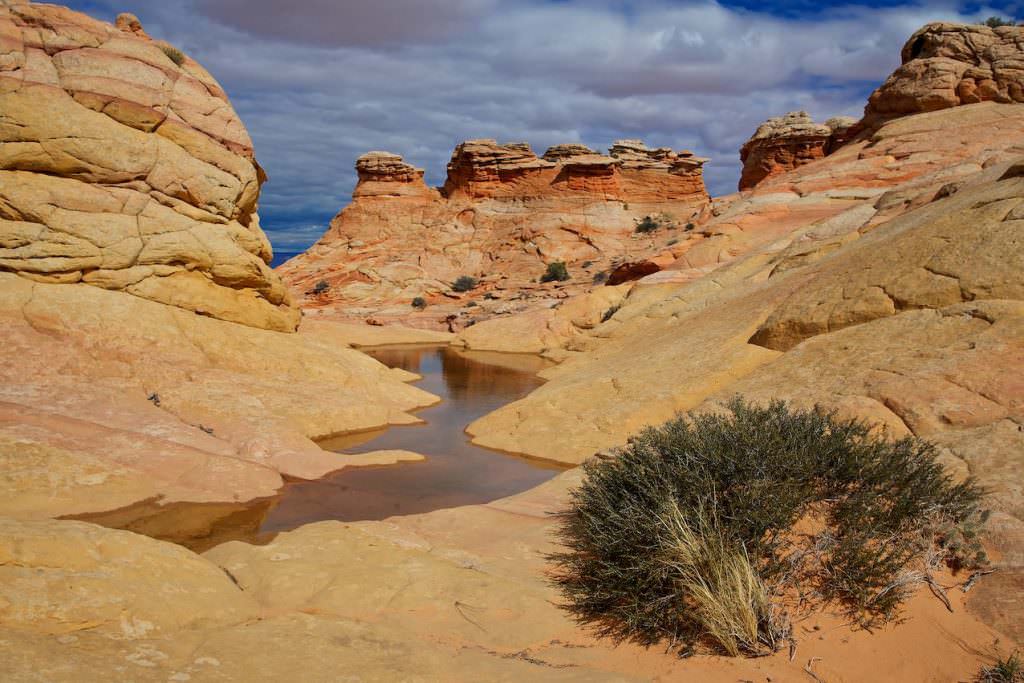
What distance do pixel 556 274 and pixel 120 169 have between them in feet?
106

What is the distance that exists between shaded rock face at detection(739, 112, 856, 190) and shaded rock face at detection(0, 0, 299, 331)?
4248 cm

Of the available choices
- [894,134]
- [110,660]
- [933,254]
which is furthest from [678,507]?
[894,134]

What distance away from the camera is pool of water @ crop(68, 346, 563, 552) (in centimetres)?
747

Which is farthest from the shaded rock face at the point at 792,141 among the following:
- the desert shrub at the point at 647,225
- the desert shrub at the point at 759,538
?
the desert shrub at the point at 759,538

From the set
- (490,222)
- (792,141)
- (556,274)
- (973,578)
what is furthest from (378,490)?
(792,141)

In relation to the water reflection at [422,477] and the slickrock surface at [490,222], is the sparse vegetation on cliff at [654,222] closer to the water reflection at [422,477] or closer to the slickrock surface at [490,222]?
the slickrock surface at [490,222]

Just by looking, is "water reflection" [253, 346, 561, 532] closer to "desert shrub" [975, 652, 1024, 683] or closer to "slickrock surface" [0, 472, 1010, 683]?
"slickrock surface" [0, 472, 1010, 683]

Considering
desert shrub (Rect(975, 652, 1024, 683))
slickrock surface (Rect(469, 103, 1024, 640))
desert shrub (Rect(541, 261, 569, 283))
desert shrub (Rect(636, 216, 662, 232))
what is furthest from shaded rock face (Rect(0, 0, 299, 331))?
desert shrub (Rect(636, 216, 662, 232))

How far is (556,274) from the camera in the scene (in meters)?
43.2

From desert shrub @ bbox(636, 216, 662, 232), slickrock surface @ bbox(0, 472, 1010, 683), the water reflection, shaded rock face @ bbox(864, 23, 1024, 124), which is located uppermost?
shaded rock face @ bbox(864, 23, 1024, 124)

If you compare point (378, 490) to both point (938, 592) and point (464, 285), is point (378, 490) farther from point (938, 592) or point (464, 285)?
point (464, 285)

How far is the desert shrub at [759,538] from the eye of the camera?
4.44 m

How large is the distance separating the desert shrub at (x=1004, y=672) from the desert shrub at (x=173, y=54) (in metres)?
16.7

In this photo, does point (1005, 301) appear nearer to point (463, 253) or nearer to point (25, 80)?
point (25, 80)
